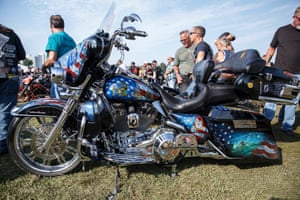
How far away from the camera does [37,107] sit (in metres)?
2.06

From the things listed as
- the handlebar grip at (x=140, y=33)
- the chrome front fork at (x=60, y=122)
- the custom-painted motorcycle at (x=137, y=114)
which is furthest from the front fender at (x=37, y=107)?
the handlebar grip at (x=140, y=33)

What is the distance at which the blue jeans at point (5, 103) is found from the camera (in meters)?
2.70

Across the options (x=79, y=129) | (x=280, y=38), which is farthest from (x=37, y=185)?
(x=280, y=38)

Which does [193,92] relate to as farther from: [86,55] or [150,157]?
[86,55]

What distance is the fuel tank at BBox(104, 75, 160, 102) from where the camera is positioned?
1973 millimetres

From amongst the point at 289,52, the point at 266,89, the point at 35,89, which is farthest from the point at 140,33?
the point at 35,89

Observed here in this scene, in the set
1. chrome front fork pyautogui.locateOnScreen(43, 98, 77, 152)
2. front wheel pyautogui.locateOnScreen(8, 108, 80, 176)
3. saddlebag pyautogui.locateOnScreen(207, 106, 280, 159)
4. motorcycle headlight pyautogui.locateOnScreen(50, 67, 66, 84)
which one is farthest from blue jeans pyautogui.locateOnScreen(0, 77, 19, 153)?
saddlebag pyautogui.locateOnScreen(207, 106, 280, 159)

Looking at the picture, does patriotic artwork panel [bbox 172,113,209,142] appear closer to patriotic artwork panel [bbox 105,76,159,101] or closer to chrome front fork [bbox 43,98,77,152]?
patriotic artwork panel [bbox 105,76,159,101]

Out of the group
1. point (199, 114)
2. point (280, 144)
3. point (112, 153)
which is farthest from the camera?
point (280, 144)

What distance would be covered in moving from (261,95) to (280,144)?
1.70 metres

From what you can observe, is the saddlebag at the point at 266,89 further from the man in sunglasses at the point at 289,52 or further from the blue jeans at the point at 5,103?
the blue jeans at the point at 5,103

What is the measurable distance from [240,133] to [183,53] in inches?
106

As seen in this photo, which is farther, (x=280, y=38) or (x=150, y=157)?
(x=280, y=38)

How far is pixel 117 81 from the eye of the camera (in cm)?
199
